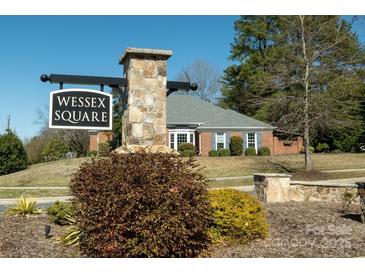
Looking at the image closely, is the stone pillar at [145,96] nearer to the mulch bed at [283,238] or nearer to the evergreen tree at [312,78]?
the mulch bed at [283,238]

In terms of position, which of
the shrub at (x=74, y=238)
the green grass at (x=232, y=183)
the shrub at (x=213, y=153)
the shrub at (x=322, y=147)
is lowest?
the green grass at (x=232, y=183)

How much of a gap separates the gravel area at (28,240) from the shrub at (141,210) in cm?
59

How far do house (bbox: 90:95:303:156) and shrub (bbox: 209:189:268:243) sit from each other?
25.5 m

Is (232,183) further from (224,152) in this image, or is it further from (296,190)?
(224,152)

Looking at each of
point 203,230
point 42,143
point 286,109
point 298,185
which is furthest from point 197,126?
point 203,230

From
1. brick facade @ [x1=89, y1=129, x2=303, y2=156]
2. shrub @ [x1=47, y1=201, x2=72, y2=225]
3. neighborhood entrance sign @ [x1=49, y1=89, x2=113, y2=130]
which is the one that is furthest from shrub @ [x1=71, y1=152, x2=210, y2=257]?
brick facade @ [x1=89, y1=129, x2=303, y2=156]

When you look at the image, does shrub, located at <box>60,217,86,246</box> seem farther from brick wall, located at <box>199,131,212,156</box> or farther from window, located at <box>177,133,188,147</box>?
brick wall, located at <box>199,131,212,156</box>

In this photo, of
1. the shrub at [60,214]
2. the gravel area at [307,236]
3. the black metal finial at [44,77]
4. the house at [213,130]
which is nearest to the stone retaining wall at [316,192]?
the gravel area at [307,236]

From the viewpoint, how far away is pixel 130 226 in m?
4.87

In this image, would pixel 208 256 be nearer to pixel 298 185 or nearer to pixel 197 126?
pixel 298 185

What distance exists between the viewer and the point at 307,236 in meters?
6.49

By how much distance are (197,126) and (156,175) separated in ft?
92.4

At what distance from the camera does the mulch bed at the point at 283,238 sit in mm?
5570

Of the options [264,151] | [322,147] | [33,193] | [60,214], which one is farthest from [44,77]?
[322,147]
